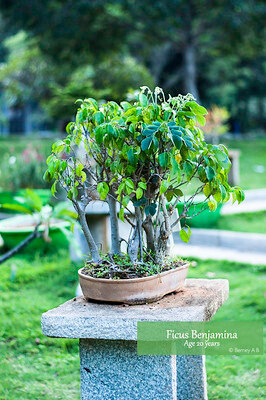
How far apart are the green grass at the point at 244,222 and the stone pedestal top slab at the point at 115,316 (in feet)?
19.2

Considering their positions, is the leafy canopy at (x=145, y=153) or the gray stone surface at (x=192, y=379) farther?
the gray stone surface at (x=192, y=379)

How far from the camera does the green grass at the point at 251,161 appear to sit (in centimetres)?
1292

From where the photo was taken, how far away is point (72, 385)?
11.2 ft

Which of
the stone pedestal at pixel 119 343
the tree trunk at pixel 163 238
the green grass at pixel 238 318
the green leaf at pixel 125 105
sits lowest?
the green grass at pixel 238 318

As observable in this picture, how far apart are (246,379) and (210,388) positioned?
0.26 metres

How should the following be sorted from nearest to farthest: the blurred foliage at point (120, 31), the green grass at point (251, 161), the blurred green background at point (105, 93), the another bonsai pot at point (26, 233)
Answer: the blurred green background at point (105, 93), the another bonsai pot at point (26, 233), the green grass at point (251, 161), the blurred foliage at point (120, 31)

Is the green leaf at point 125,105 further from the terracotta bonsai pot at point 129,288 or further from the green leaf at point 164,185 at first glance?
the terracotta bonsai pot at point 129,288

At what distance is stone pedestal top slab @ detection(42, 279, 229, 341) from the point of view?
223 centimetres

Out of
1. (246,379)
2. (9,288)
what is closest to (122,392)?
(246,379)

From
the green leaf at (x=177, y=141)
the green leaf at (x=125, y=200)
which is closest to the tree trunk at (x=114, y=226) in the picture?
the green leaf at (x=125, y=200)

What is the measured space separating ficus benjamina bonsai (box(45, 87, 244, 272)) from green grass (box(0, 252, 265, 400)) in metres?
0.52

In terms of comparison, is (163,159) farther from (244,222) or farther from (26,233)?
(244,222)

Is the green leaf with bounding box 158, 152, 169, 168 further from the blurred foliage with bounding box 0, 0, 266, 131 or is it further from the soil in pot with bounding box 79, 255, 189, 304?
the blurred foliage with bounding box 0, 0, 266, 131

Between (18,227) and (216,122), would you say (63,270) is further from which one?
→ (216,122)
